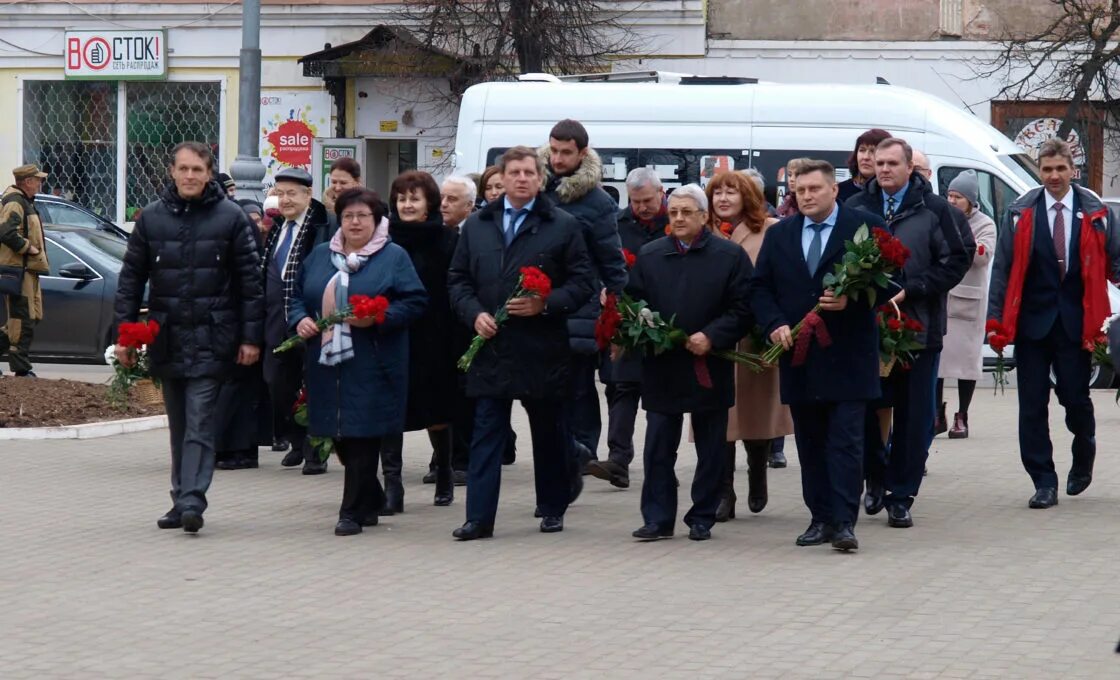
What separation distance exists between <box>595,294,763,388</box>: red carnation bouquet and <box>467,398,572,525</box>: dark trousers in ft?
1.47

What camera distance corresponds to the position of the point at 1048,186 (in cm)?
1034

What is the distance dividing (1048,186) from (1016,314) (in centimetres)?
73

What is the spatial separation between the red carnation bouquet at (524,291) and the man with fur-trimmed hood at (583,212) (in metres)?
0.65

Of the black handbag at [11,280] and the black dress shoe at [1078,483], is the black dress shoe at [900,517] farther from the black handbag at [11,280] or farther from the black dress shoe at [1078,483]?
the black handbag at [11,280]

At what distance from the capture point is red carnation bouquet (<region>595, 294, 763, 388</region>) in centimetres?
895

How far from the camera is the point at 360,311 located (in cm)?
900

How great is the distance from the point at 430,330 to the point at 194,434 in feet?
4.92

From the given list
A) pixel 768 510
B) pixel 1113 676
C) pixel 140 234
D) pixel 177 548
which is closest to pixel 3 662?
pixel 177 548

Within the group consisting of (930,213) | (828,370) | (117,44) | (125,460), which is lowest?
(125,460)

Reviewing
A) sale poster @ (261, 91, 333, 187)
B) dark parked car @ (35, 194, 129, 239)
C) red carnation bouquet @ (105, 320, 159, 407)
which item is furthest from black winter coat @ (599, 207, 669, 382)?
sale poster @ (261, 91, 333, 187)

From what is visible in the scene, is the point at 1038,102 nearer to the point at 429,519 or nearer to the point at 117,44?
the point at 117,44

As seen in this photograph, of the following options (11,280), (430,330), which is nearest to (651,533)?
(430,330)

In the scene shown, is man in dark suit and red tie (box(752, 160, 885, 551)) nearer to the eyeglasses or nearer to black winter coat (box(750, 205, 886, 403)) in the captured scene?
black winter coat (box(750, 205, 886, 403))

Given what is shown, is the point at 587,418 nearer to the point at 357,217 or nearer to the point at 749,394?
the point at 749,394
